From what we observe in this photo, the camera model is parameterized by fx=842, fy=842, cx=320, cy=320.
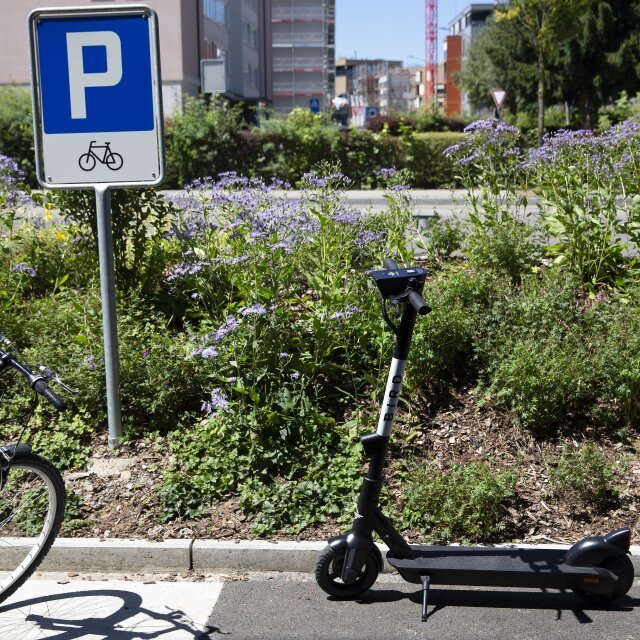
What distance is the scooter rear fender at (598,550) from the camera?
378 cm

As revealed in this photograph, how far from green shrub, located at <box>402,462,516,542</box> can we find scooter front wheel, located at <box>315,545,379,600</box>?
57 centimetres

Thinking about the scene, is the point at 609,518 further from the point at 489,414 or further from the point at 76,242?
the point at 76,242

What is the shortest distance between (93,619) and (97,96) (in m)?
2.93

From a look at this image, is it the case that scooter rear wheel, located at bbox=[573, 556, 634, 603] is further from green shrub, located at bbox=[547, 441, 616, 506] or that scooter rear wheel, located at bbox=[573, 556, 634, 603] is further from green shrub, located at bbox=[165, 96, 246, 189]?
green shrub, located at bbox=[165, 96, 246, 189]

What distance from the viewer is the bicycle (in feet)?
12.3

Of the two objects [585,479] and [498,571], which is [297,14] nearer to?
[585,479]

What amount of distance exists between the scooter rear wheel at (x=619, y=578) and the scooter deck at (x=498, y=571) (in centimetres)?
7

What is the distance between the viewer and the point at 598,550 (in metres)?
3.78

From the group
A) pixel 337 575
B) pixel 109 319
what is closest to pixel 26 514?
pixel 109 319

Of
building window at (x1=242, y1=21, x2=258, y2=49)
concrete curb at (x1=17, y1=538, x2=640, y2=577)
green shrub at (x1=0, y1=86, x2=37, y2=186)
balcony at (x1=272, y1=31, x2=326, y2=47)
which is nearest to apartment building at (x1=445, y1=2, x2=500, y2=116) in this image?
balcony at (x1=272, y1=31, x2=326, y2=47)

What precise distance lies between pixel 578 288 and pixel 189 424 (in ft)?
10.3

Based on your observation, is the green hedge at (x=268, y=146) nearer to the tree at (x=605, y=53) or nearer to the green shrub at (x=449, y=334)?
the green shrub at (x=449, y=334)

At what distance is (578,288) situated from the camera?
21.1 ft

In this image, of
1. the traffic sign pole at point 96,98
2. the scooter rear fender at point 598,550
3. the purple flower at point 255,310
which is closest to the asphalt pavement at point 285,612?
the scooter rear fender at point 598,550
